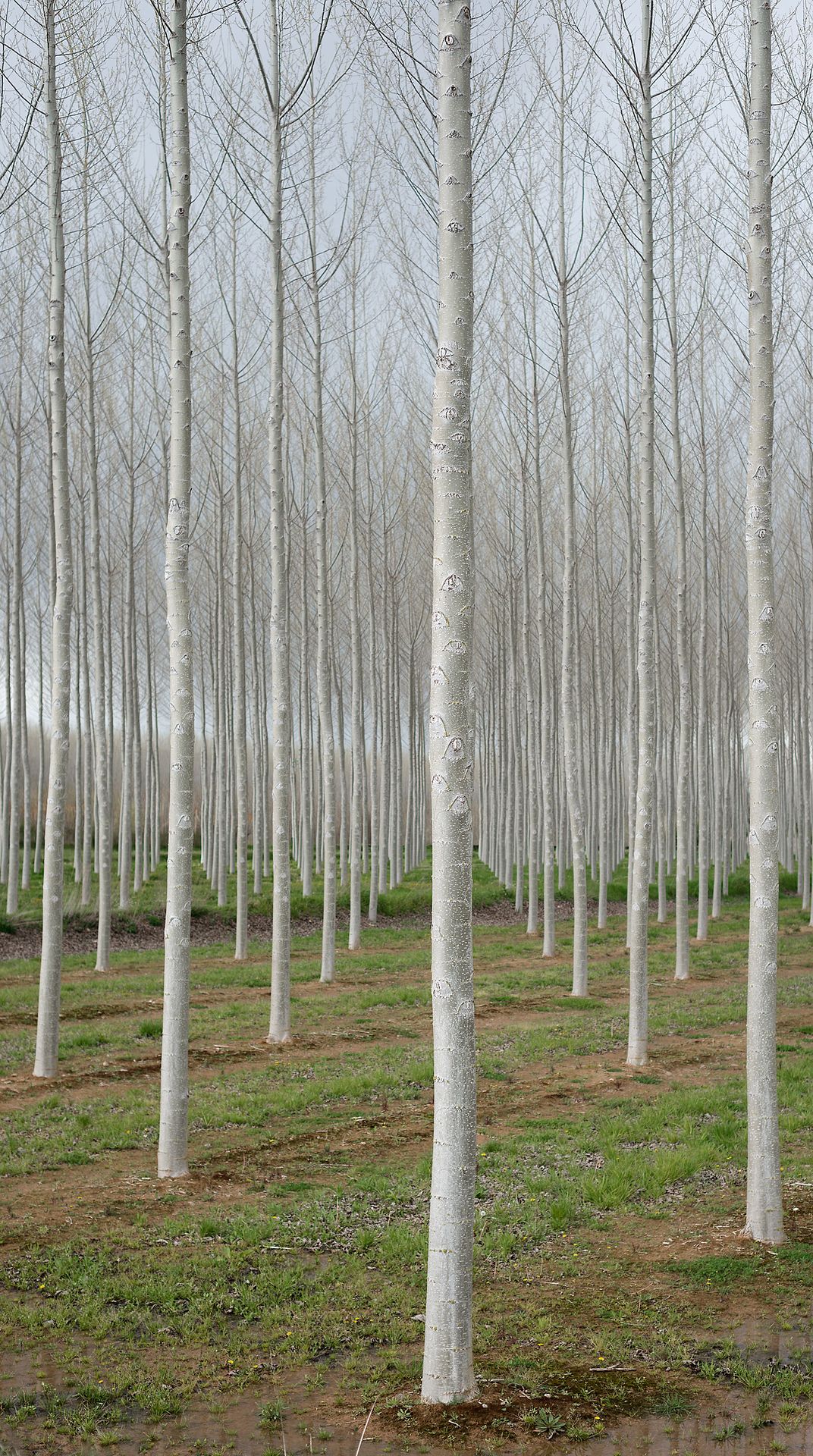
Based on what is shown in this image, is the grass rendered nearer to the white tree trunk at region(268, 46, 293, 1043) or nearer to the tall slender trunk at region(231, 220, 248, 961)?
the white tree trunk at region(268, 46, 293, 1043)

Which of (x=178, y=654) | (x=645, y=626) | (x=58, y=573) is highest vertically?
(x=58, y=573)

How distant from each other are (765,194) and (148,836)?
79.8 feet

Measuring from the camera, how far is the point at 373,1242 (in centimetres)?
510

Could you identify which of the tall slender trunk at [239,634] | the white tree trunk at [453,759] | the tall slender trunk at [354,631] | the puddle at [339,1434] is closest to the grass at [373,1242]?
the puddle at [339,1434]

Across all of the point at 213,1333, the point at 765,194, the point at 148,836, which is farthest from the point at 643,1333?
the point at 148,836

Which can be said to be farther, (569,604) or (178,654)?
(569,604)

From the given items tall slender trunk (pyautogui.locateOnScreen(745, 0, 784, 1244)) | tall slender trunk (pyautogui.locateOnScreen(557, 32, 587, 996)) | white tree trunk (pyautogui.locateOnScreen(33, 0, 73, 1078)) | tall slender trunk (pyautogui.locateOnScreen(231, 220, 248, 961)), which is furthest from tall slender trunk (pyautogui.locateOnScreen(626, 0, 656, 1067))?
tall slender trunk (pyautogui.locateOnScreen(231, 220, 248, 961))

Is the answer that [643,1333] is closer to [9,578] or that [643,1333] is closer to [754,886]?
[754,886]

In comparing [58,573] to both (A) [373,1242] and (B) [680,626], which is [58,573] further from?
(B) [680,626]

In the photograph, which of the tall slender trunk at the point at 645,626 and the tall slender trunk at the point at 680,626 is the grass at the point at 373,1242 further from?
the tall slender trunk at the point at 680,626

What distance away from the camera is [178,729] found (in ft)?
20.8

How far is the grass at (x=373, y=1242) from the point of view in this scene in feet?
12.0

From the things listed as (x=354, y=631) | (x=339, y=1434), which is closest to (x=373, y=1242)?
(x=339, y=1434)

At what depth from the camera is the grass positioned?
3664 mm
